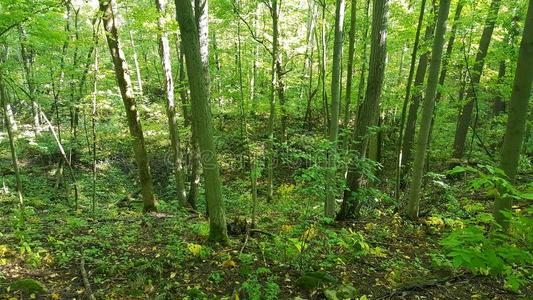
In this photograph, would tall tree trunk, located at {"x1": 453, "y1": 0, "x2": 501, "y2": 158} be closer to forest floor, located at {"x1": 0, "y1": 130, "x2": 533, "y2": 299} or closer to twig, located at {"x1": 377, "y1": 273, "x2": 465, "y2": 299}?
forest floor, located at {"x1": 0, "y1": 130, "x2": 533, "y2": 299}

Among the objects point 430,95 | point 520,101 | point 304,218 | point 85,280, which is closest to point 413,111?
point 430,95

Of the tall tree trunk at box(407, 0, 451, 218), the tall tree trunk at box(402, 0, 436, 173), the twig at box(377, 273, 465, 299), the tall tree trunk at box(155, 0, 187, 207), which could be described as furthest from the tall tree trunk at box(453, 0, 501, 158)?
the tall tree trunk at box(155, 0, 187, 207)

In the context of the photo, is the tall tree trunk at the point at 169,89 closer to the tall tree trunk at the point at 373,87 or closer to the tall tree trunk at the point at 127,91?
the tall tree trunk at the point at 127,91

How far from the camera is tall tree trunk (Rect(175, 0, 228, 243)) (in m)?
4.75

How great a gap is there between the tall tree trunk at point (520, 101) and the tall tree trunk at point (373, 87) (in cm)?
258

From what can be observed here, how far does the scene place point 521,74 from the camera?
381 cm

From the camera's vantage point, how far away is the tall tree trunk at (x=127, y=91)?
23.9ft

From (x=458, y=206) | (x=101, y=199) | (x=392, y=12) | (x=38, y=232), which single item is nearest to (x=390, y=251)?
(x=458, y=206)

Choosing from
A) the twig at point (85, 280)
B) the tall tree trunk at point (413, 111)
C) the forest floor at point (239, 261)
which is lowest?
the forest floor at point (239, 261)

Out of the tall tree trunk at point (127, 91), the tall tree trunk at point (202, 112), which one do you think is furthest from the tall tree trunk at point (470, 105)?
the tall tree trunk at point (127, 91)

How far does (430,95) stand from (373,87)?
1088 mm

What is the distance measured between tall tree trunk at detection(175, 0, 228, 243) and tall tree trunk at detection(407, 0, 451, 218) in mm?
4090

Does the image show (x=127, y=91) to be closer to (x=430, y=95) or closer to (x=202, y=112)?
(x=202, y=112)

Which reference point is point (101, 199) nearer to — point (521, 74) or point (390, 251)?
point (390, 251)
